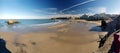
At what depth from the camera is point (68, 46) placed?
249 cm

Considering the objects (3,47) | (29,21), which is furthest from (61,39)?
(3,47)

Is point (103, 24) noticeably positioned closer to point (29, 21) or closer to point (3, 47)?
point (29, 21)

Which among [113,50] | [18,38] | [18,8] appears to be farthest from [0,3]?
[113,50]

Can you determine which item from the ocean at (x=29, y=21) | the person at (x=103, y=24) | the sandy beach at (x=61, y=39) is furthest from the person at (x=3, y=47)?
the person at (x=103, y=24)

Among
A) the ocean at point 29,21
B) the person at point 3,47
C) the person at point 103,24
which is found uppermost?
the ocean at point 29,21

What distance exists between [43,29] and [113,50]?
2.70 feet

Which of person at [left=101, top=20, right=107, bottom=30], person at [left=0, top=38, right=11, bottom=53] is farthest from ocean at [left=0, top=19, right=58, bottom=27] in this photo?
person at [left=101, top=20, right=107, bottom=30]

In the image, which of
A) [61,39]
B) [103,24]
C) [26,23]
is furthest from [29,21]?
[103,24]

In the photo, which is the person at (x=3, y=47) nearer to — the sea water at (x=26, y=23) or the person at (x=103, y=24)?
the sea water at (x=26, y=23)

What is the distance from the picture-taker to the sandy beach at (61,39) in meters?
2.48

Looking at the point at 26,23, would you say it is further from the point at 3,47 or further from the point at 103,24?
the point at 103,24

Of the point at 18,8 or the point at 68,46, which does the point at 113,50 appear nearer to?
the point at 68,46

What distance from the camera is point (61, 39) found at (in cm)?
251

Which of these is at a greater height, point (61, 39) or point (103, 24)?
point (103, 24)
